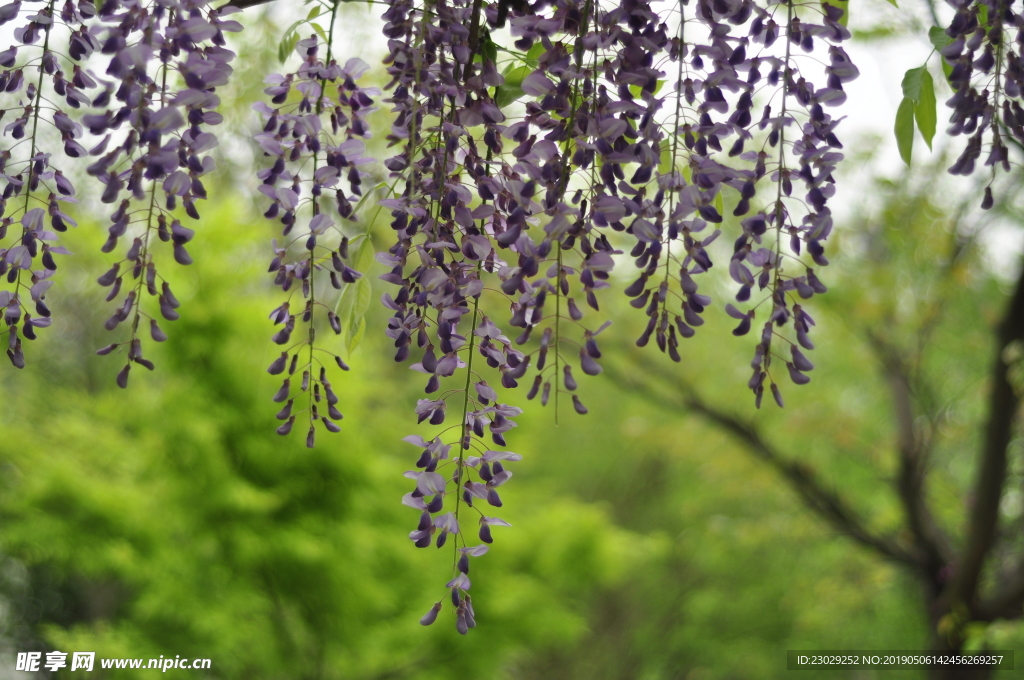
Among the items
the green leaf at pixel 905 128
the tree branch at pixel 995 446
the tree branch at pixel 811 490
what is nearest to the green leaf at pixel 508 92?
the green leaf at pixel 905 128

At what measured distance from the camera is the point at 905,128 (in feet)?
2.51

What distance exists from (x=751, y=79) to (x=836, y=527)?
384cm

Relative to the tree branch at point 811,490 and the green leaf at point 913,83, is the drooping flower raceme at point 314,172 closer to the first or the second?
the green leaf at point 913,83

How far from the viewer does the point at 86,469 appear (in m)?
4.38

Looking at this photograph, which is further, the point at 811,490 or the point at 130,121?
the point at 811,490

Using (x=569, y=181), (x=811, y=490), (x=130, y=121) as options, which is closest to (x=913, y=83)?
(x=569, y=181)

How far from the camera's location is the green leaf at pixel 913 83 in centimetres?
73

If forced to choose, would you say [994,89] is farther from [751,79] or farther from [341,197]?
[341,197]

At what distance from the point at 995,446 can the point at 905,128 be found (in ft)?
7.49

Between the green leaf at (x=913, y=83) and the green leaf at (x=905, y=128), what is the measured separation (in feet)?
0.06

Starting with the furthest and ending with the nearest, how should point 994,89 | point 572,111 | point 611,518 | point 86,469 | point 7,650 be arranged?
point 611,518, point 7,650, point 86,469, point 994,89, point 572,111

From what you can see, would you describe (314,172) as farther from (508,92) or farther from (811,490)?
(811,490)

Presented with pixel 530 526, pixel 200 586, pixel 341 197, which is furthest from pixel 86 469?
pixel 341 197

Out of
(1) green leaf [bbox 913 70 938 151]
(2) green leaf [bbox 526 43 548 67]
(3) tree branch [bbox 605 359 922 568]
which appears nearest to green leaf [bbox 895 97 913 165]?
(1) green leaf [bbox 913 70 938 151]
